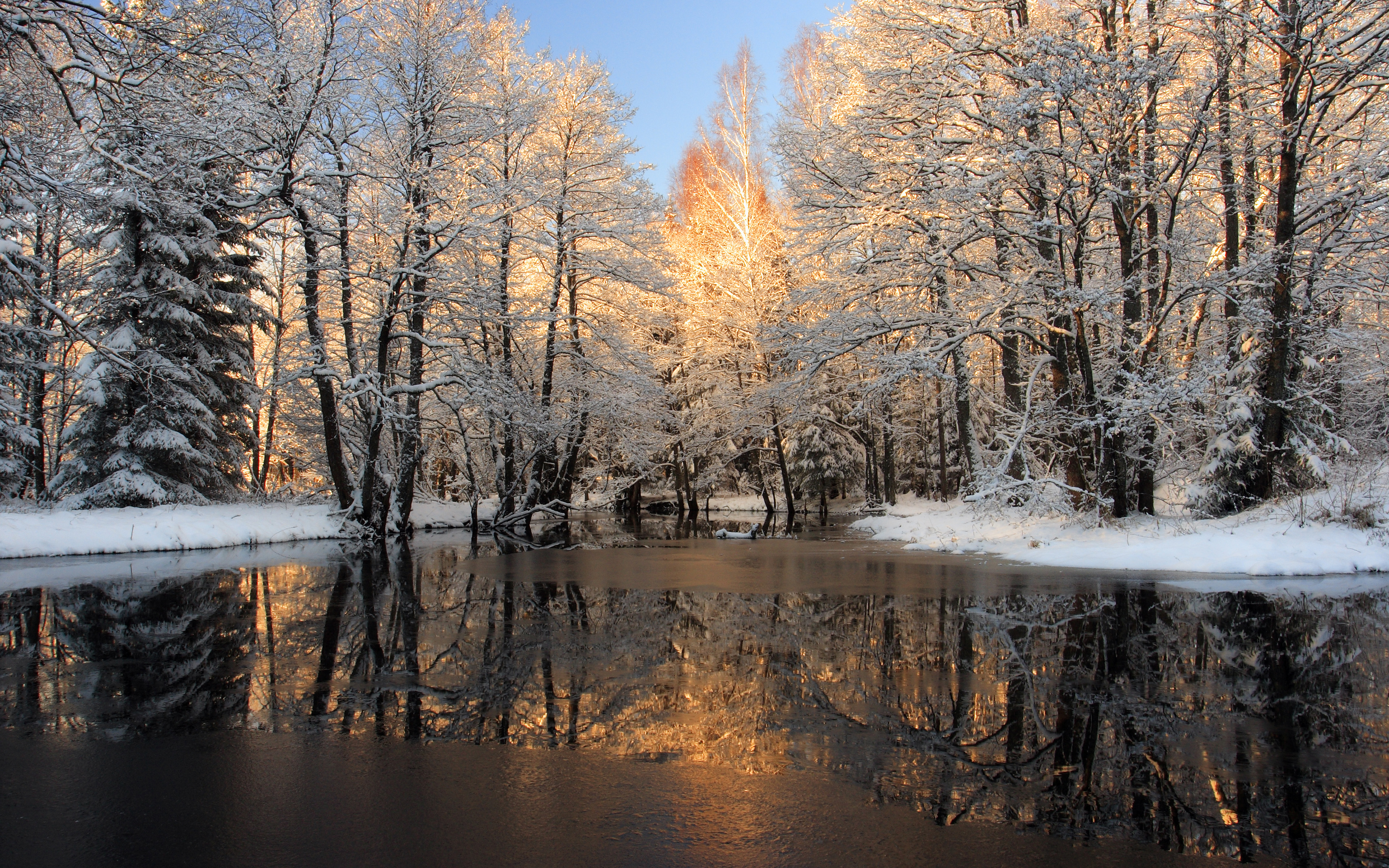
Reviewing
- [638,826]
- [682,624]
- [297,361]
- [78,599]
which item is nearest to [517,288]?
[297,361]

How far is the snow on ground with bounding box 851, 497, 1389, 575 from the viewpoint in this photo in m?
10.6

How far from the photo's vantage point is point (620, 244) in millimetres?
25750

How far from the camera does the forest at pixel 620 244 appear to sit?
1262 cm

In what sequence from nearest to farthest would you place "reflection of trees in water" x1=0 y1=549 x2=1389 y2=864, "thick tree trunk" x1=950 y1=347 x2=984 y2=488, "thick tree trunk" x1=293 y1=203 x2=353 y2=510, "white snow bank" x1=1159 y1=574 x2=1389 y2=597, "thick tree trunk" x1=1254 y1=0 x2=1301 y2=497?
"reflection of trees in water" x1=0 y1=549 x2=1389 y2=864 → "white snow bank" x1=1159 y1=574 x2=1389 y2=597 → "thick tree trunk" x1=1254 y1=0 x2=1301 y2=497 → "thick tree trunk" x1=293 y1=203 x2=353 y2=510 → "thick tree trunk" x1=950 y1=347 x2=984 y2=488

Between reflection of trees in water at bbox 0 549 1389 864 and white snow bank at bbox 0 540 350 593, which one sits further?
white snow bank at bbox 0 540 350 593

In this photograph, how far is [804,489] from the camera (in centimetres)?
3853

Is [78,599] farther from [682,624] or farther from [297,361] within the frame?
[297,361]

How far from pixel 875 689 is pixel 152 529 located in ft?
53.2

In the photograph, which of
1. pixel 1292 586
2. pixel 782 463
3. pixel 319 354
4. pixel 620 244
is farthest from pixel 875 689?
pixel 782 463

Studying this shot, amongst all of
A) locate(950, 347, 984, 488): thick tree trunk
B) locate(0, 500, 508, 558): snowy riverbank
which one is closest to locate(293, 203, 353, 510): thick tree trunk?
locate(0, 500, 508, 558): snowy riverbank

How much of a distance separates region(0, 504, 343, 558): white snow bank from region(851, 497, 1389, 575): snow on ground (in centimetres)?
1471

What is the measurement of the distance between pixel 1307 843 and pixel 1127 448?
1272cm

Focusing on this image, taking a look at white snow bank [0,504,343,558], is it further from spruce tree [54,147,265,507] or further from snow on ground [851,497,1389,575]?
snow on ground [851,497,1389,575]

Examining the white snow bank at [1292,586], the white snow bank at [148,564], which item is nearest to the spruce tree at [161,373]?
the white snow bank at [148,564]
